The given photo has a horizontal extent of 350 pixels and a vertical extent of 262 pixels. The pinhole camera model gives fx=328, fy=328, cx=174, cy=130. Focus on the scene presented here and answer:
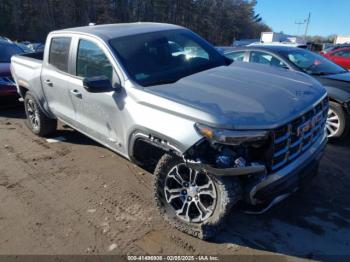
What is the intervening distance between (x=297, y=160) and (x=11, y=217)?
3.06 meters

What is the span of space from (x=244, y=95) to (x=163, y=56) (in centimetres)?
131

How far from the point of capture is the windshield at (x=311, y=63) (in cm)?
599

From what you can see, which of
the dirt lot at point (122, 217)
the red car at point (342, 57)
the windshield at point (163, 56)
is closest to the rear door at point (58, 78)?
the dirt lot at point (122, 217)

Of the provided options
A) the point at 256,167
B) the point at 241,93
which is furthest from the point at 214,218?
the point at 241,93

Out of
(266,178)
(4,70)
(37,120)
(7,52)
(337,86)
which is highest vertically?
(337,86)

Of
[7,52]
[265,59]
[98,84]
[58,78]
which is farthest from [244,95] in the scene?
[7,52]

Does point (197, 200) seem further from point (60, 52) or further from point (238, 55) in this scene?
point (238, 55)

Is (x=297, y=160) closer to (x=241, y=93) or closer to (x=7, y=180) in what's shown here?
(x=241, y=93)

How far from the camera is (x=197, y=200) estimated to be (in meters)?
3.14

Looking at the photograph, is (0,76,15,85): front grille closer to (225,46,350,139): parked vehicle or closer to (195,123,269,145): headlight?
(225,46,350,139): parked vehicle

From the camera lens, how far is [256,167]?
268 centimetres

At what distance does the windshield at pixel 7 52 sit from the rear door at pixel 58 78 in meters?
3.89

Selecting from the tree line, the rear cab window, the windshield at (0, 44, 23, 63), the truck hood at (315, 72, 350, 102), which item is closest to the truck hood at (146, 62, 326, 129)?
the truck hood at (315, 72, 350, 102)

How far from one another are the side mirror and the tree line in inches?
1936
